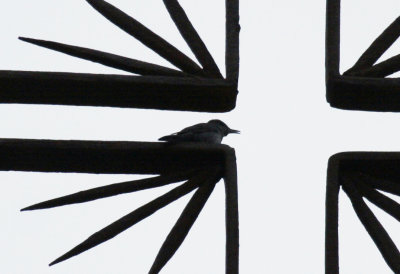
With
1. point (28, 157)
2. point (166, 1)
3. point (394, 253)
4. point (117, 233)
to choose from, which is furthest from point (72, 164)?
point (394, 253)

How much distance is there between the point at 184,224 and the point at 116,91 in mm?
724

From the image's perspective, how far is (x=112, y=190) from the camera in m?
4.66

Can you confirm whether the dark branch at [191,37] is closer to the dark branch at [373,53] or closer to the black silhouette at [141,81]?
the black silhouette at [141,81]

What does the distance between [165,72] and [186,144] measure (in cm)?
37

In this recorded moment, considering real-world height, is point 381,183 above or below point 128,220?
above

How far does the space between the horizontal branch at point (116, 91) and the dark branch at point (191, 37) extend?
0.11 m

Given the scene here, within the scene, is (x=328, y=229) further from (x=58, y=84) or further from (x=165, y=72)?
(x=58, y=84)

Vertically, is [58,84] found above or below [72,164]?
above

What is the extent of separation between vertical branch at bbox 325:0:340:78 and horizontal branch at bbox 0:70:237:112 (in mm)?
428

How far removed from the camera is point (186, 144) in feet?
15.6

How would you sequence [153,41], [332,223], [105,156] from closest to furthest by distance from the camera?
[332,223]
[105,156]
[153,41]

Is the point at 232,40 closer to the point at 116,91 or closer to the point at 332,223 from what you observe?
the point at 116,91

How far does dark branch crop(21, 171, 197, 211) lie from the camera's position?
15.0 feet

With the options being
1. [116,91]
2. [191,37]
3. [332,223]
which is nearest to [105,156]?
[116,91]
